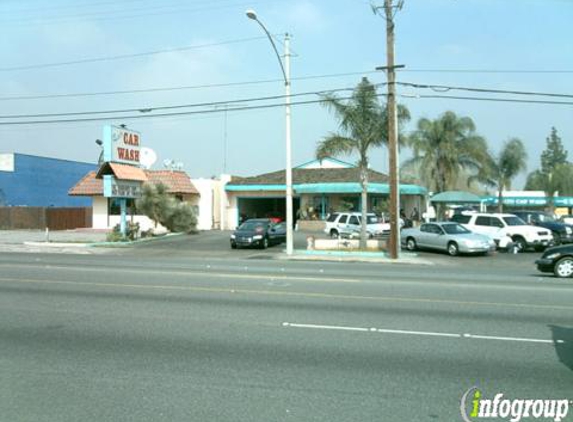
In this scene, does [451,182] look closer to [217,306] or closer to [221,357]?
[217,306]

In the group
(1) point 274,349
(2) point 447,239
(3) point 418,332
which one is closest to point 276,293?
(3) point 418,332

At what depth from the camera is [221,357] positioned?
274 inches

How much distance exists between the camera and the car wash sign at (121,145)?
32.8 m

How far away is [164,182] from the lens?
139 feet

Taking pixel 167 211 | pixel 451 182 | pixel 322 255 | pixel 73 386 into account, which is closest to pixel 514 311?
pixel 73 386

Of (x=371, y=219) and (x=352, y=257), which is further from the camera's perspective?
(x=371, y=219)

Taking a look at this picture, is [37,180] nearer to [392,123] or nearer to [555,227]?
[392,123]

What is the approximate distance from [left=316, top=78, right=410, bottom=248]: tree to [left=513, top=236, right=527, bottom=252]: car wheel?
6.85 metres

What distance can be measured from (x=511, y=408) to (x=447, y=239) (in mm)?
20937

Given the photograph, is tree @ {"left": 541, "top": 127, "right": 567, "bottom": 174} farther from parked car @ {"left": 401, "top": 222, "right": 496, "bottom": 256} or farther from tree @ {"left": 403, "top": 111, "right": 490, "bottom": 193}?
parked car @ {"left": 401, "top": 222, "right": 496, "bottom": 256}

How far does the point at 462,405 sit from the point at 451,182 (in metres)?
46.1

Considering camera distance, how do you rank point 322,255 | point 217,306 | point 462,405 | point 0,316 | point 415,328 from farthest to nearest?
1. point 322,255
2. point 217,306
3. point 0,316
4. point 415,328
5. point 462,405

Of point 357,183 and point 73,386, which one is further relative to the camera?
point 357,183

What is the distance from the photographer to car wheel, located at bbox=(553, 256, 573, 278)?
16.2m
